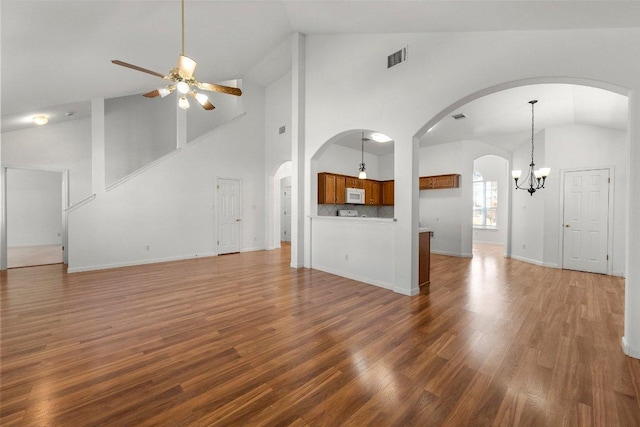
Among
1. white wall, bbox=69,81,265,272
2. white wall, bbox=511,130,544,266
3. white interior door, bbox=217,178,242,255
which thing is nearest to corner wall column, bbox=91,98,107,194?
white wall, bbox=69,81,265,272

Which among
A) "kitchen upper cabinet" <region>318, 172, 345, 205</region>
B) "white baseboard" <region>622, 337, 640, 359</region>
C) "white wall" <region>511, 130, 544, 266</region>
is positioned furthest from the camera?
"kitchen upper cabinet" <region>318, 172, 345, 205</region>

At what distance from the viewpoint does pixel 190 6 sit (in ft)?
12.1

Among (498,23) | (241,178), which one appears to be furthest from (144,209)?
(498,23)

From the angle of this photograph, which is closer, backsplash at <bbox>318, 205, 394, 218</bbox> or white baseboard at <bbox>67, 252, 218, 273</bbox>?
white baseboard at <bbox>67, 252, 218, 273</bbox>

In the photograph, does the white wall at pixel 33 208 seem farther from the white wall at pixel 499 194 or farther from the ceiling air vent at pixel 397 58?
the white wall at pixel 499 194

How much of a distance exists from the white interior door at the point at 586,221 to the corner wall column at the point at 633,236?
174 inches

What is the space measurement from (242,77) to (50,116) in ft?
15.2

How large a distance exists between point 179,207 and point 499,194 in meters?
10.9

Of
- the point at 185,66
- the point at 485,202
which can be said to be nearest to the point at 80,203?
the point at 185,66

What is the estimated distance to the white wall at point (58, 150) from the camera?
6379 mm

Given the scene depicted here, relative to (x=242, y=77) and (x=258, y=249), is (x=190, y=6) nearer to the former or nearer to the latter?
(x=242, y=77)

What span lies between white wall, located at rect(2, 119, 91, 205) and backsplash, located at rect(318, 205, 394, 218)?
21.7 feet

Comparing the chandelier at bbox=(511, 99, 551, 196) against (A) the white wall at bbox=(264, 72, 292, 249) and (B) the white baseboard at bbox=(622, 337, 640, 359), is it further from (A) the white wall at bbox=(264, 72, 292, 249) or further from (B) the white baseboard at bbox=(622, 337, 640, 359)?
(A) the white wall at bbox=(264, 72, 292, 249)

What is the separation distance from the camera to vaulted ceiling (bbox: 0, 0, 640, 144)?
2.66 metres
